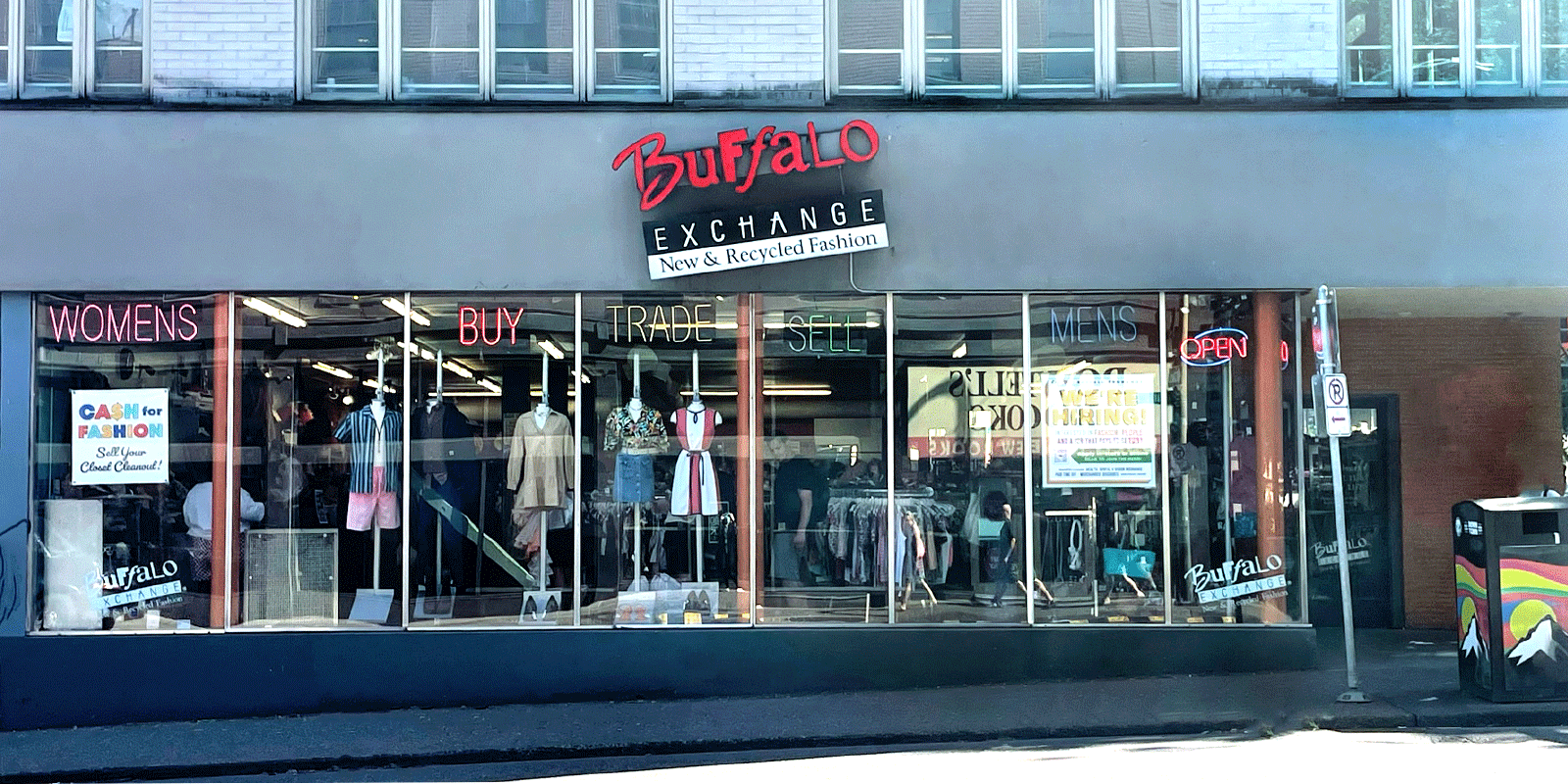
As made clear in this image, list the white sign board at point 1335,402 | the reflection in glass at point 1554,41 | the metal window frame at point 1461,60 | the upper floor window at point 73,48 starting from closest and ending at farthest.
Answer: the white sign board at point 1335,402 < the upper floor window at point 73,48 < the metal window frame at point 1461,60 < the reflection in glass at point 1554,41

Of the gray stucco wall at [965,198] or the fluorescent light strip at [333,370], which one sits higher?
the gray stucco wall at [965,198]

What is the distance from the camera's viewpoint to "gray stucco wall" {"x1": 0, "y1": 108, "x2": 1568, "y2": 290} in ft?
35.2

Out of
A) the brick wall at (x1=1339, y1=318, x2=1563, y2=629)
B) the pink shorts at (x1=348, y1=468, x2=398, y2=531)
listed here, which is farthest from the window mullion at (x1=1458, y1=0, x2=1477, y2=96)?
the pink shorts at (x1=348, y1=468, x2=398, y2=531)

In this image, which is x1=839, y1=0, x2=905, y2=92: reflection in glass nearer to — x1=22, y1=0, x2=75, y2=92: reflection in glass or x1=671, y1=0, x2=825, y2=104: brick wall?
x1=671, y1=0, x2=825, y2=104: brick wall

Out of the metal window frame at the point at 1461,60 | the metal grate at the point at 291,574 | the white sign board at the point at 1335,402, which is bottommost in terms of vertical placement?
the metal grate at the point at 291,574

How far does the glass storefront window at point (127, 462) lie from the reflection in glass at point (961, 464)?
18.6ft

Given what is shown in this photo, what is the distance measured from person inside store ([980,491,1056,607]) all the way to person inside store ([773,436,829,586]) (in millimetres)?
1399

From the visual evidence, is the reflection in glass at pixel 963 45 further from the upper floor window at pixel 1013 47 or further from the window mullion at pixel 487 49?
the window mullion at pixel 487 49

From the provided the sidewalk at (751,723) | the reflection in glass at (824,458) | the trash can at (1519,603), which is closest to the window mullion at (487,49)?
the reflection in glass at (824,458)

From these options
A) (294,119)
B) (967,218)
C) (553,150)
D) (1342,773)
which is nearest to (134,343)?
(294,119)

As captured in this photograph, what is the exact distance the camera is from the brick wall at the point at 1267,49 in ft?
36.4

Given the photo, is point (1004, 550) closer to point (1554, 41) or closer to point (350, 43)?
point (1554, 41)

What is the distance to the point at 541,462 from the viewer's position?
11242mm

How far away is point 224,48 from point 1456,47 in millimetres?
10287
